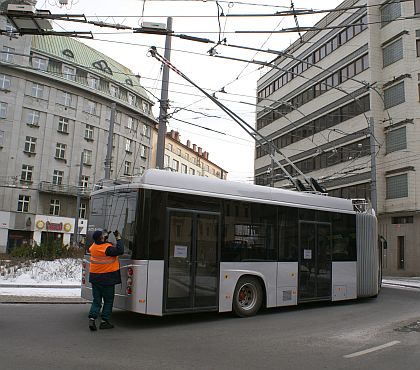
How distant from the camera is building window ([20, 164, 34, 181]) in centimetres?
4607

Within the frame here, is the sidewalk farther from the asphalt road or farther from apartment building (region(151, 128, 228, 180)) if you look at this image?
apartment building (region(151, 128, 228, 180))

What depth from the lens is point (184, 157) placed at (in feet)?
262

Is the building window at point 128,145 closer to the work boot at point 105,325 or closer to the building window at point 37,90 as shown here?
the building window at point 37,90

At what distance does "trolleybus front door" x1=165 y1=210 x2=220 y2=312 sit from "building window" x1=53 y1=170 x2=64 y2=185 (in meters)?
42.6

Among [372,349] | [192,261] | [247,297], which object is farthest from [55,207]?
[372,349]

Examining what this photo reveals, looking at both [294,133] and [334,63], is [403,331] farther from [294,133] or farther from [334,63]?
[294,133]

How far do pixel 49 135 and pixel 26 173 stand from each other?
4.88m

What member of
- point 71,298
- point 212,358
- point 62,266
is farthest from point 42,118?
point 212,358

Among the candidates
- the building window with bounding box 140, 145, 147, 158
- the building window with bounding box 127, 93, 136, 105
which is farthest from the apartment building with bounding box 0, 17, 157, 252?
the building window with bounding box 140, 145, 147, 158

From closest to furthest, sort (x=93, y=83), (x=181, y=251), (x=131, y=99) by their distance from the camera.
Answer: (x=181, y=251) < (x=93, y=83) < (x=131, y=99)

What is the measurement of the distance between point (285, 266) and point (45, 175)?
4206cm

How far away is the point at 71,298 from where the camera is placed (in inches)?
472

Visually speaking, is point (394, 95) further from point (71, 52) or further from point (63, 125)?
point (71, 52)

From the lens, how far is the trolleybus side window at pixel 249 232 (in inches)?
376
